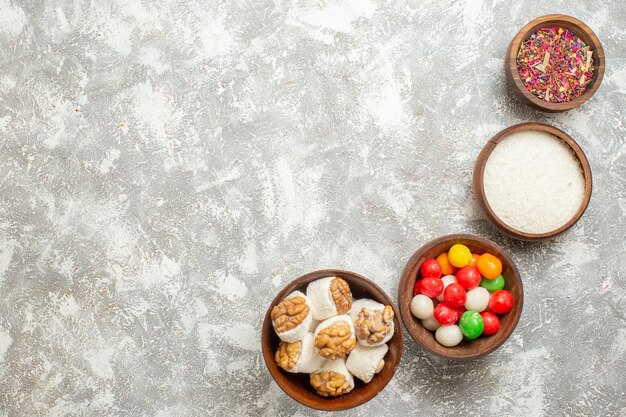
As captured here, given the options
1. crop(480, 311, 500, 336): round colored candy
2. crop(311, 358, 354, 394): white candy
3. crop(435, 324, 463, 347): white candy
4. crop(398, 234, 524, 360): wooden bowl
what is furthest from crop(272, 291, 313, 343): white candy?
crop(480, 311, 500, 336): round colored candy

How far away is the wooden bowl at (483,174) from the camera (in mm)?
1799

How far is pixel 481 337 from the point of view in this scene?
5.88 feet

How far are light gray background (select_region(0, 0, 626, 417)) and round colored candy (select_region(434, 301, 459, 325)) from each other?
20cm

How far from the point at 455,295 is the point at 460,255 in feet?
0.37

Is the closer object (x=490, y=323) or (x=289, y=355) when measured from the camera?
(x=289, y=355)

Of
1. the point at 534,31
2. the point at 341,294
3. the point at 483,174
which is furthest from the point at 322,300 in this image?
the point at 534,31

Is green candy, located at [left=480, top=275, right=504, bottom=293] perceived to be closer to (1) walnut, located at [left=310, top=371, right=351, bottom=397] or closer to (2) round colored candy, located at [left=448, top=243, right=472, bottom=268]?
(2) round colored candy, located at [left=448, top=243, right=472, bottom=268]

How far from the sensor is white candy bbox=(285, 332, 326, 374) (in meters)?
1.62

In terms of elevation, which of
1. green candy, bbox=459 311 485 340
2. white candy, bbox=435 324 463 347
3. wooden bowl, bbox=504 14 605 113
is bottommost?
white candy, bbox=435 324 463 347

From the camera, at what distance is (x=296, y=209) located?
1.92 metres

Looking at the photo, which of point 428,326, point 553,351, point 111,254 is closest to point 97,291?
point 111,254

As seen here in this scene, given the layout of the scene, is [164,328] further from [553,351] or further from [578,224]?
[578,224]

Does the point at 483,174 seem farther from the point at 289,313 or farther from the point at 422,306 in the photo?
the point at 289,313

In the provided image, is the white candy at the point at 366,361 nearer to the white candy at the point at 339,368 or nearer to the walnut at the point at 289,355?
the white candy at the point at 339,368
